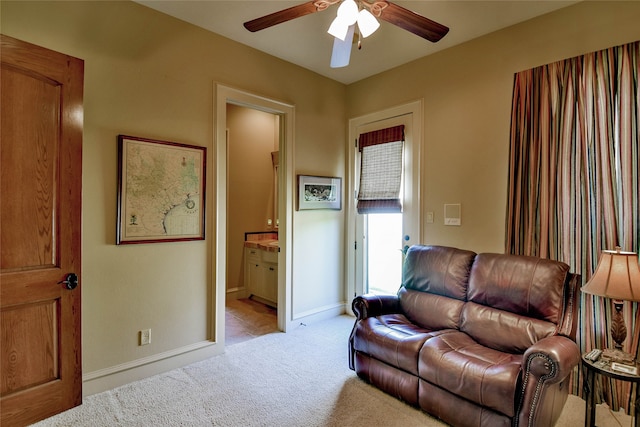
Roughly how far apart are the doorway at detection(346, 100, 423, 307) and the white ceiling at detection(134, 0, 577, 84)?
0.63 m

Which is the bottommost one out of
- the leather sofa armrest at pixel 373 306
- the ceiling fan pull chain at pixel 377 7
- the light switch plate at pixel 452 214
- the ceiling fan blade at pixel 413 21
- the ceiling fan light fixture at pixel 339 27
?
the leather sofa armrest at pixel 373 306

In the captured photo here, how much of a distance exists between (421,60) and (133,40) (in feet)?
9.07

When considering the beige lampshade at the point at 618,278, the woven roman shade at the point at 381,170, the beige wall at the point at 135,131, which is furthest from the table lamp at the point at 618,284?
the beige wall at the point at 135,131

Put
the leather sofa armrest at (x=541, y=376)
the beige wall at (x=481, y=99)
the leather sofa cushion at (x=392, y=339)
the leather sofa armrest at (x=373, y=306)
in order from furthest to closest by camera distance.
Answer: the leather sofa armrest at (x=373, y=306) < the beige wall at (x=481, y=99) < the leather sofa cushion at (x=392, y=339) < the leather sofa armrest at (x=541, y=376)

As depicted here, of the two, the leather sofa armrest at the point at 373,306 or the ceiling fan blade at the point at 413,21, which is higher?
the ceiling fan blade at the point at 413,21

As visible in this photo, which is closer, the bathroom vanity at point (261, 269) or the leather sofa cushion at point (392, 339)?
the leather sofa cushion at point (392, 339)

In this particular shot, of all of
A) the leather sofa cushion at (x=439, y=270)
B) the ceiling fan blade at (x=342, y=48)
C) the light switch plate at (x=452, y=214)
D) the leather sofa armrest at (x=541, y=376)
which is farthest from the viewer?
the light switch plate at (x=452, y=214)

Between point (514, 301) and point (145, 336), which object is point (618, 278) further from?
point (145, 336)

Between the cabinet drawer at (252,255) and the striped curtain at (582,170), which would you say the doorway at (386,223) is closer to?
the striped curtain at (582,170)

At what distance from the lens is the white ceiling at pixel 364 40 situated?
2.62 meters

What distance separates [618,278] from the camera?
1.95 metres

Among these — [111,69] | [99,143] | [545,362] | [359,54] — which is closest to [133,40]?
[111,69]

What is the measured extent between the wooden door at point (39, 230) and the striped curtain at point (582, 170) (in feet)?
10.9

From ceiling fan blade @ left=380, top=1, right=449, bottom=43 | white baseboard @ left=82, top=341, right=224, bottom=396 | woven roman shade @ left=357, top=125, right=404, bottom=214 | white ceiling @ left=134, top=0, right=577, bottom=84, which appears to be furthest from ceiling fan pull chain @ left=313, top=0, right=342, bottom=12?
white baseboard @ left=82, top=341, right=224, bottom=396
